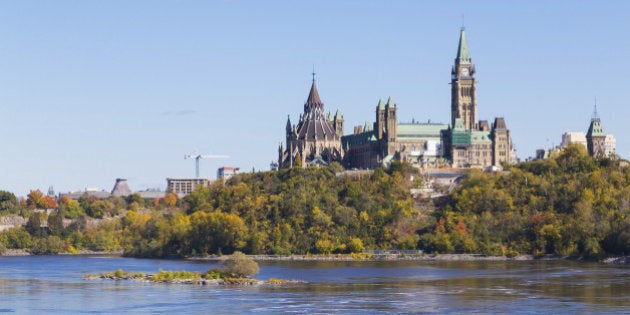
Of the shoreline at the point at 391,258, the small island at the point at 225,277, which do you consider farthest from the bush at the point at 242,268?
the shoreline at the point at 391,258

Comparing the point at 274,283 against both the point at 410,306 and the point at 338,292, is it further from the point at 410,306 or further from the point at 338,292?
the point at 410,306

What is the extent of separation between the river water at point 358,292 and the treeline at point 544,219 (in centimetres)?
1133

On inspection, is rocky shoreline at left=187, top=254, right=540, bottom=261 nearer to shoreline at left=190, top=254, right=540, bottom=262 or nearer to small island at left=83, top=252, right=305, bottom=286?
shoreline at left=190, top=254, right=540, bottom=262

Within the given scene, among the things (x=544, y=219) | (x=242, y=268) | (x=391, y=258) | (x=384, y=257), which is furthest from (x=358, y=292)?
(x=544, y=219)

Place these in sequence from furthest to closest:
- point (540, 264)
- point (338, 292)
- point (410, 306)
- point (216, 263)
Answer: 1. point (216, 263)
2. point (540, 264)
3. point (338, 292)
4. point (410, 306)

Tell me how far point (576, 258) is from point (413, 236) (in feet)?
94.3

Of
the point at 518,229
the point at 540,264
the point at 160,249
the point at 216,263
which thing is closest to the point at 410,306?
the point at 540,264

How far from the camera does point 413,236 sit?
622 feet

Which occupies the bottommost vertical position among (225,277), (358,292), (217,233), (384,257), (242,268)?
(358,292)

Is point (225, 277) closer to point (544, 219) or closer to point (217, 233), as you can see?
point (217, 233)

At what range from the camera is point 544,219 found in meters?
180

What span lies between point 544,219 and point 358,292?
68628 mm

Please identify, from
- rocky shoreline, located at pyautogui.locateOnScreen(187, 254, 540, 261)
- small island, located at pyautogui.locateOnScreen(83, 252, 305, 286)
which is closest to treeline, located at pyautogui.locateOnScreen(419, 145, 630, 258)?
rocky shoreline, located at pyautogui.locateOnScreen(187, 254, 540, 261)

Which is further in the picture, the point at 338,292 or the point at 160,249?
the point at 160,249
